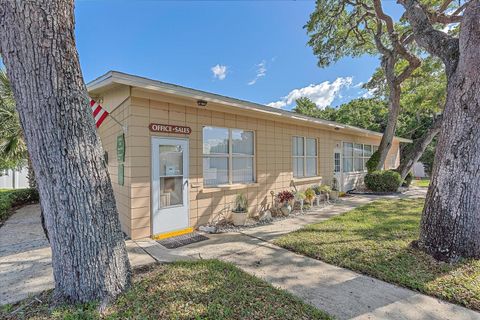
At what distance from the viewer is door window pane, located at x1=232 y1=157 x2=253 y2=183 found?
6.72 m

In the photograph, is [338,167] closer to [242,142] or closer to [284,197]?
[284,197]

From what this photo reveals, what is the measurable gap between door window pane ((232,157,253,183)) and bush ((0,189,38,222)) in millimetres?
7263

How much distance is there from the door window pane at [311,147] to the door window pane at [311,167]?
0.80 feet

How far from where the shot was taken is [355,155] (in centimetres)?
1312

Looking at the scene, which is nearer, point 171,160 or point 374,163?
point 171,160

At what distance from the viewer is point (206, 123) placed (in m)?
5.98

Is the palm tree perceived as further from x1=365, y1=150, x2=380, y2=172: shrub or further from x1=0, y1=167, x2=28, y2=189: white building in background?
x1=365, y1=150, x2=380, y2=172: shrub

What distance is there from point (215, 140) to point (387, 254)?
14.4 feet

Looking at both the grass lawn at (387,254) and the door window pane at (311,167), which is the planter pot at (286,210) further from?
the door window pane at (311,167)

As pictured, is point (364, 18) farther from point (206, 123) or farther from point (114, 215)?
point (114, 215)

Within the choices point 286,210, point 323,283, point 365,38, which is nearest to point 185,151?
point 286,210

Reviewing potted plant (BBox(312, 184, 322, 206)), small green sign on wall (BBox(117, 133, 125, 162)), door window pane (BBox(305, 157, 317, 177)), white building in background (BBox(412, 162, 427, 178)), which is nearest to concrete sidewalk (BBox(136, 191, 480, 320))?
small green sign on wall (BBox(117, 133, 125, 162))

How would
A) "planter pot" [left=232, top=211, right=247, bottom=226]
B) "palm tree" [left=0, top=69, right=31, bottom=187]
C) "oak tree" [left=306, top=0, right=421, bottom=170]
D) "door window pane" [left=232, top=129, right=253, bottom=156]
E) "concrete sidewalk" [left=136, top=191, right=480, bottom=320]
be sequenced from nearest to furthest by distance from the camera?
"concrete sidewalk" [left=136, top=191, right=480, bottom=320] → "planter pot" [left=232, top=211, right=247, bottom=226] → "door window pane" [left=232, top=129, right=253, bottom=156] → "palm tree" [left=0, top=69, right=31, bottom=187] → "oak tree" [left=306, top=0, right=421, bottom=170]

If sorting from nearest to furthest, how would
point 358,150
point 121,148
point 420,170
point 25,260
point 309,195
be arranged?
point 25,260
point 121,148
point 309,195
point 358,150
point 420,170
